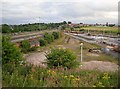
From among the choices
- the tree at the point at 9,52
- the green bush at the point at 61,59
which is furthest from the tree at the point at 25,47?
the green bush at the point at 61,59

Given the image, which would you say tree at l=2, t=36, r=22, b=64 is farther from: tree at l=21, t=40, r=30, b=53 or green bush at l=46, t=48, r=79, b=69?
tree at l=21, t=40, r=30, b=53

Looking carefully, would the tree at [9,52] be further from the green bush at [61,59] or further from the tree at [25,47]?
the tree at [25,47]

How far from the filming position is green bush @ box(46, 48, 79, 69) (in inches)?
672

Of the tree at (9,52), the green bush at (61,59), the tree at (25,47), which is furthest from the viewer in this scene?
the tree at (25,47)

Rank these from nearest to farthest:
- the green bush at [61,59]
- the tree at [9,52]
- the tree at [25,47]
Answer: the green bush at [61,59], the tree at [9,52], the tree at [25,47]

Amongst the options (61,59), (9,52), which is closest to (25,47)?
(9,52)

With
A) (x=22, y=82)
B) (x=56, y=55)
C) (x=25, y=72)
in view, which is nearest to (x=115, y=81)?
(x=22, y=82)

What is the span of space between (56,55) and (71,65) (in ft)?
3.82

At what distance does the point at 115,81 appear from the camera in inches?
309

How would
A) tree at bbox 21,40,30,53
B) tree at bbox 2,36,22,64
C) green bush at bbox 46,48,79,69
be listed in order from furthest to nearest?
tree at bbox 21,40,30,53 → tree at bbox 2,36,22,64 → green bush at bbox 46,48,79,69

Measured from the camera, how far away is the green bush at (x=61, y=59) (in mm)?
17062

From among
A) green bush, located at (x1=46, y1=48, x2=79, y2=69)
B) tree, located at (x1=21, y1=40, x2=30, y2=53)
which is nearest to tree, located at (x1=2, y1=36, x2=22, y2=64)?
green bush, located at (x1=46, y1=48, x2=79, y2=69)

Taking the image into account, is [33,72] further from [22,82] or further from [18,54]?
[18,54]

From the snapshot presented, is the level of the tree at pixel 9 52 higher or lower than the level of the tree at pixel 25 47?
higher
